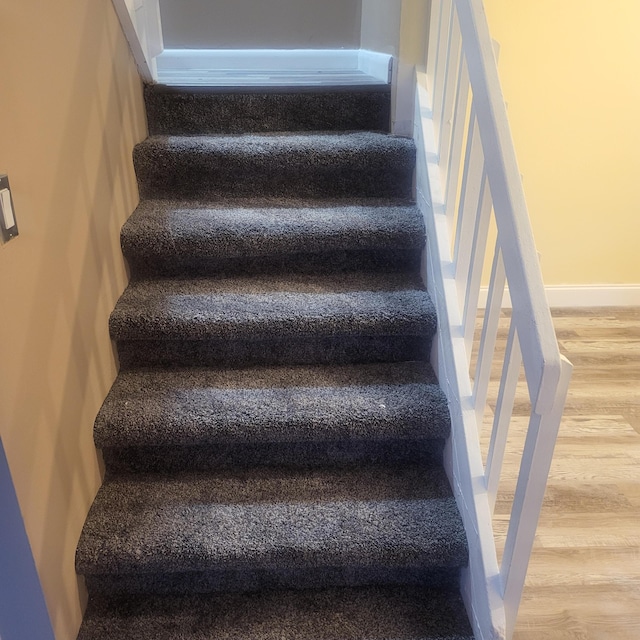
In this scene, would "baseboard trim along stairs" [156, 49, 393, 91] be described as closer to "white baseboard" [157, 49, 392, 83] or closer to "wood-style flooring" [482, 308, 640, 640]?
"white baseboard" [157, 49, 392, 83]

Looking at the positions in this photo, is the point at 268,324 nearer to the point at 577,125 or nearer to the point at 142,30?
the point at 142,30

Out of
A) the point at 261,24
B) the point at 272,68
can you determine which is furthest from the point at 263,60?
the point at 261,24

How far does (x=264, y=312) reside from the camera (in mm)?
1722

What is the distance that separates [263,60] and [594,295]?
220cm

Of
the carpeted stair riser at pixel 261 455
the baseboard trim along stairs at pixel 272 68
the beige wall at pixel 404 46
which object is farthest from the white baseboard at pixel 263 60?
the carpeted stair riser at pixel 261 455

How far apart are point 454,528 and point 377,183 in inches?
46.4

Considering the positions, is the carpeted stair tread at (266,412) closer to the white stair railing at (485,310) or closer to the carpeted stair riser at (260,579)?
the white stair railing at (485,310)

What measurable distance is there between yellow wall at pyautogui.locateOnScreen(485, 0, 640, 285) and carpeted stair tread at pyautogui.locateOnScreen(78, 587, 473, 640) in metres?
2.21

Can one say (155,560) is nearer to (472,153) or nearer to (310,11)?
(472,153)

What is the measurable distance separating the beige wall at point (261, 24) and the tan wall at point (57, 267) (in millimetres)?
1716

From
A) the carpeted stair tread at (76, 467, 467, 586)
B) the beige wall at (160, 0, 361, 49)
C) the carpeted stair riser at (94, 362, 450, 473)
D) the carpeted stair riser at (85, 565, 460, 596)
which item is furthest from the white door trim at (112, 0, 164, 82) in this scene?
the carpeted stair riser at (85, 565, 460, 596)

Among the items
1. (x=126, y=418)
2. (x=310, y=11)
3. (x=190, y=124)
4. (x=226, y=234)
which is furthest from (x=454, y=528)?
(x=310, y=11)

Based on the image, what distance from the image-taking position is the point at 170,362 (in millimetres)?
1770

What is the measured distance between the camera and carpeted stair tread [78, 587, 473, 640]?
1391mm
